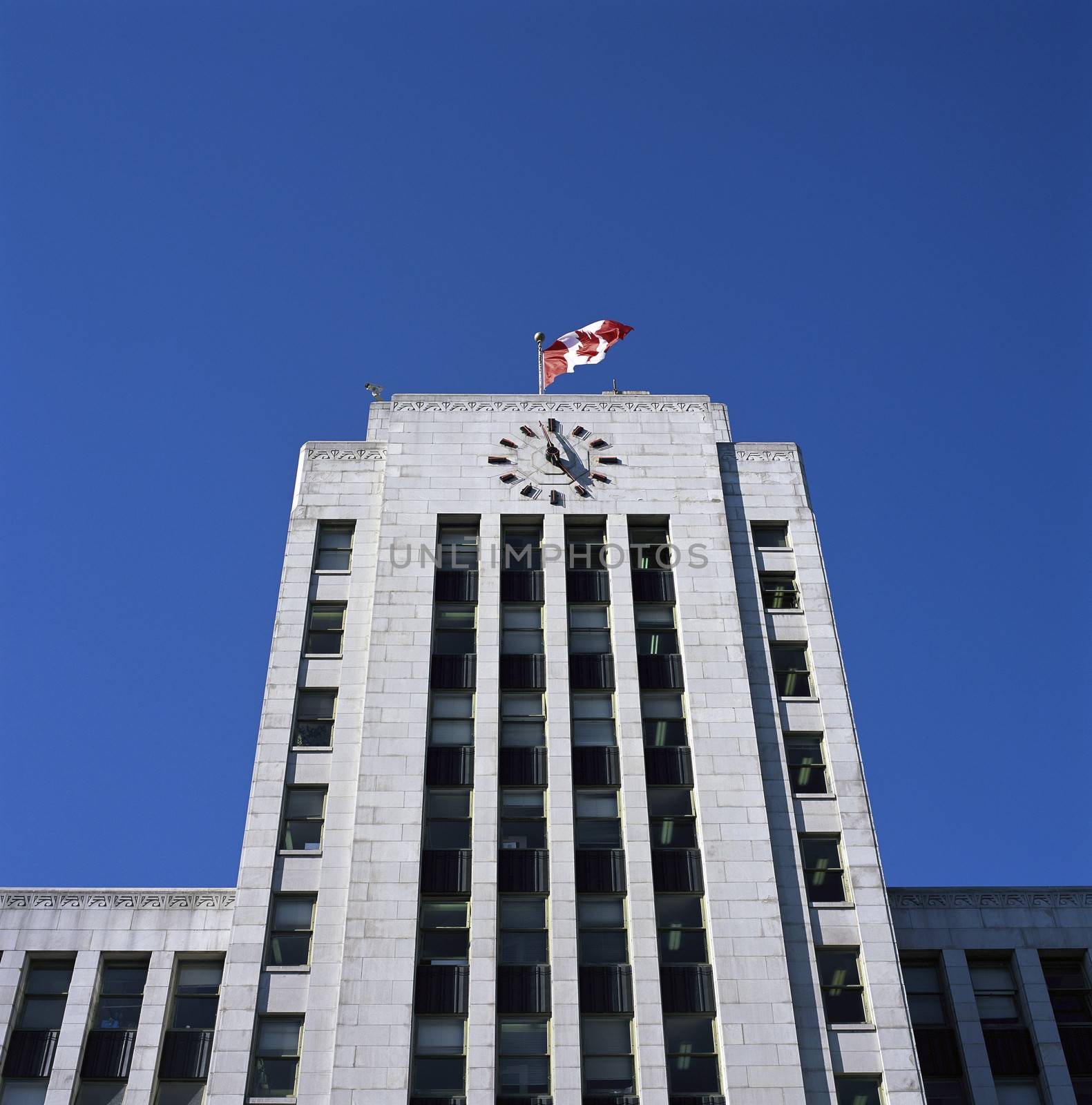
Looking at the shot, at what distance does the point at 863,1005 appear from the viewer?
4569cm

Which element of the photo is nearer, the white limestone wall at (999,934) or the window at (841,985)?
the window at (841,985)

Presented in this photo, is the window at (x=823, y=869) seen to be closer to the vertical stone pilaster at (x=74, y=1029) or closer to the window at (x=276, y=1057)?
the window at (x=276, y=1057)

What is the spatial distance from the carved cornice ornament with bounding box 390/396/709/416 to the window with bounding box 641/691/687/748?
15.8 meters

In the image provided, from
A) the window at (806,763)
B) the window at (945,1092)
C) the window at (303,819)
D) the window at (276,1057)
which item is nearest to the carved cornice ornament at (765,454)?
the window at (806,763)

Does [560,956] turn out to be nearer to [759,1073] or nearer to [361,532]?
[759,1073]

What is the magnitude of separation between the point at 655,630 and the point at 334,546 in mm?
14458

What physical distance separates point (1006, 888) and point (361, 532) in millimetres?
29774

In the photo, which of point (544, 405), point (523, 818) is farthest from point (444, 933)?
point (544, 405)

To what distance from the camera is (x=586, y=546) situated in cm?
5878

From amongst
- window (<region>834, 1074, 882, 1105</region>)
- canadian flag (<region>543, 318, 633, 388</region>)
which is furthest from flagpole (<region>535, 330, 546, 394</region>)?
window (<region>834, 1074, 882, 1105</region>)

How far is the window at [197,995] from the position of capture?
48094 millimetres

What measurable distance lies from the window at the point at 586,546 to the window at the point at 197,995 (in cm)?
2126

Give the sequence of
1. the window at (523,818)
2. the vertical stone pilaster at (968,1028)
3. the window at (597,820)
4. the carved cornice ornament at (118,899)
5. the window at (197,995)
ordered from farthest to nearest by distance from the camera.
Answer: the carved cornice ornament at (118,899), the window at (597,820), the window at (523,818), the window at (197,995), the vertical stone pilaster at (968,1028)

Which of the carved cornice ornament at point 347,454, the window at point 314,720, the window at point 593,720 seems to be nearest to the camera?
the window at point 314,720
